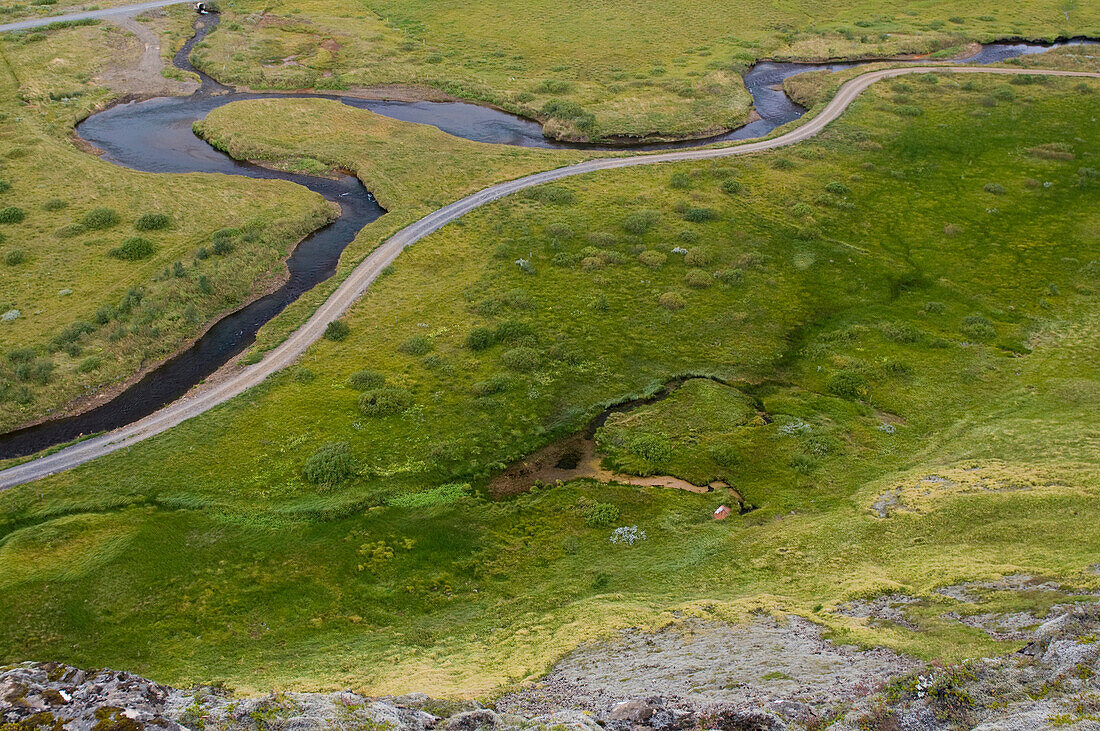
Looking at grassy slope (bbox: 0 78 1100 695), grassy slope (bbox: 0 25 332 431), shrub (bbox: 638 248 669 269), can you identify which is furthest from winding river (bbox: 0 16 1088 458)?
shrub (bbox: 638 248 669 269)

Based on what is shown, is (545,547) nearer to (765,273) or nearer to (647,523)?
(647,523)

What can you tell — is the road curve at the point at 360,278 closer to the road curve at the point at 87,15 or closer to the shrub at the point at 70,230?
the shrub at the point at 70,230

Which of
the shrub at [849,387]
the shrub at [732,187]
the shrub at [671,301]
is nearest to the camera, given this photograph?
the shrub at [849,387]

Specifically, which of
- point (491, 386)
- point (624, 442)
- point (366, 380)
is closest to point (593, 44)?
point (491, 386)

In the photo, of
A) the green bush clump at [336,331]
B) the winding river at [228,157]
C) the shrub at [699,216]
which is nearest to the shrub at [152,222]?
the winding river at [228,157]

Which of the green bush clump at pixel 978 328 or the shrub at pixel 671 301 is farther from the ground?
the green bush clump at pixel 978 328
